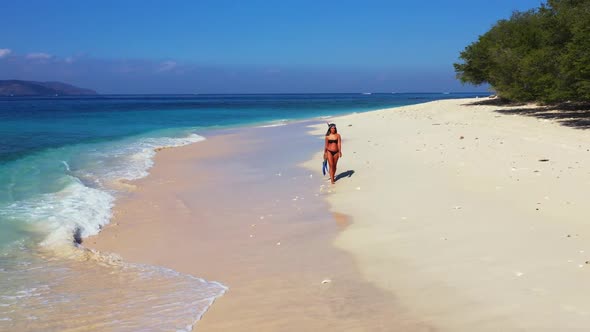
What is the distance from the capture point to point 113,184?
14188 millimetres

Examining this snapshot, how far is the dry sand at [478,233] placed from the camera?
4996mm

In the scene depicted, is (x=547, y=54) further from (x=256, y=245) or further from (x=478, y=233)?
(x=256, y=245)

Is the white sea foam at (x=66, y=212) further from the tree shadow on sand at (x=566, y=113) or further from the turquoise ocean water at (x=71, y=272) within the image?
the tree shadow on sand at (x=566, y=113)

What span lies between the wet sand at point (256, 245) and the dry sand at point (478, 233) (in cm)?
37

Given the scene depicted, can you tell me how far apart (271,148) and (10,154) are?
10.9 meters

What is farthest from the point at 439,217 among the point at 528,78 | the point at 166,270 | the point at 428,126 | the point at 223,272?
the point at 528,78

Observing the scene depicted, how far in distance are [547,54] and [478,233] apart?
19.3 metres

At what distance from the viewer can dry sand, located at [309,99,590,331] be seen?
197 inches

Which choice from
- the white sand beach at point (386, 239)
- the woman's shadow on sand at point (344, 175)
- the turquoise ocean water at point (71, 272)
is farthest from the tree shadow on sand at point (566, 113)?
the turquoise ocean water at point (71, 272)

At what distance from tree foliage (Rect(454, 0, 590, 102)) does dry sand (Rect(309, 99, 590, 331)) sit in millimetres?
6711

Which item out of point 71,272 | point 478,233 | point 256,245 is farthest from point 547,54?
point 71,272

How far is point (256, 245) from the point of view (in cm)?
790

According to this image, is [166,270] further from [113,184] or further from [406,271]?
[113,184]

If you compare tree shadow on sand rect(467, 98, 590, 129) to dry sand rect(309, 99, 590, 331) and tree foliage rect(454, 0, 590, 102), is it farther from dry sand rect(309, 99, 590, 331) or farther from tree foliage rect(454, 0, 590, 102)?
dry sand rect(309, 99, 590, 331)
